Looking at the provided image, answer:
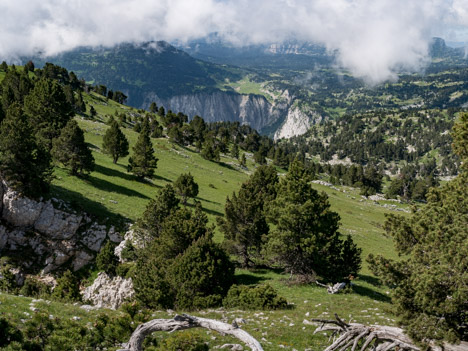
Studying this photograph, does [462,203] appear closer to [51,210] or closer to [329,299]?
[329,299]

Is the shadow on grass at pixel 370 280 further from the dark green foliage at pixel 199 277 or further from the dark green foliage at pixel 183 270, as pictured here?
the dark green foliage at pixel 199 277

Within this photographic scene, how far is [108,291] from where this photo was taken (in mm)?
30969

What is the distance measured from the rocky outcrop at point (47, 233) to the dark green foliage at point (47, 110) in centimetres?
2143

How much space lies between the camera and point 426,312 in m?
12.0

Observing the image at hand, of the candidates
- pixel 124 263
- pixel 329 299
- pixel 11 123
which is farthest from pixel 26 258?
pixel 329 299

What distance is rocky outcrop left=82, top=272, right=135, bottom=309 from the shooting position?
97.4ft

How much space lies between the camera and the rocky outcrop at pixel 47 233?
3322cm

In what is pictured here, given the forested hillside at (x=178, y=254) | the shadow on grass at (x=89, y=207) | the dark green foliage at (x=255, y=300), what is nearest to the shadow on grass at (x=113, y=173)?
the forested hillside at (x=178, y=254)

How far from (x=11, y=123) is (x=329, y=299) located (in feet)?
124

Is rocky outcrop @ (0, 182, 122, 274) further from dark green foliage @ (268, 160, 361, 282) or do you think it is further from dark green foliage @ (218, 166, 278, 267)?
dark green foliage @ (268, 160, 361, 282)

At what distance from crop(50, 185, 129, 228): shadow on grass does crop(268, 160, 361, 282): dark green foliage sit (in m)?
22.1

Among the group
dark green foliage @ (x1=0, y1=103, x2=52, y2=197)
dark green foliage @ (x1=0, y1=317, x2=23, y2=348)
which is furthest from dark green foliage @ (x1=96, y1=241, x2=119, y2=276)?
dark green foliage @ (x1=0, y1=317, x2=23, y2=348)

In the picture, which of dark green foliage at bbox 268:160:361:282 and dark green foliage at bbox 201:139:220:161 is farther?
dark green foliage at bbox 201:139:220:161

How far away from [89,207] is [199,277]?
22.9 metres
